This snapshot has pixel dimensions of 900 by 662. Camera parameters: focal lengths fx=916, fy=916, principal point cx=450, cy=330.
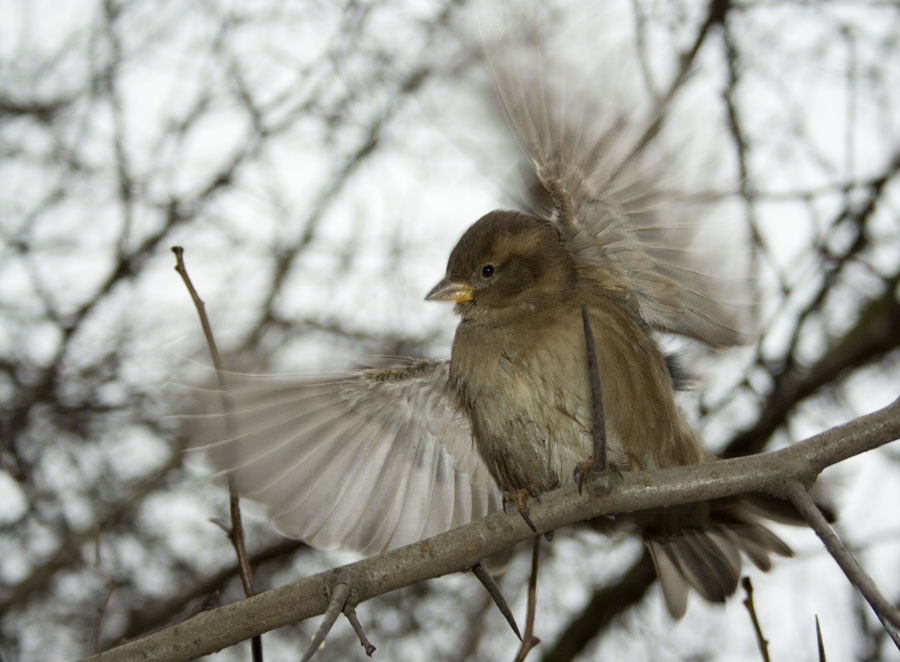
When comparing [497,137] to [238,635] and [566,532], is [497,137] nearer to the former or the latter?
[238,635]

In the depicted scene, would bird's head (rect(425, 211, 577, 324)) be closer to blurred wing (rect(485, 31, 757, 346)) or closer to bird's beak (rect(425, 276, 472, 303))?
bird's beak (rect(425, 276, 472, 303))

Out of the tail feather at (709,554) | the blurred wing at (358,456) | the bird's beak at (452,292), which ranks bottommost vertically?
the tail feather at (709,554)

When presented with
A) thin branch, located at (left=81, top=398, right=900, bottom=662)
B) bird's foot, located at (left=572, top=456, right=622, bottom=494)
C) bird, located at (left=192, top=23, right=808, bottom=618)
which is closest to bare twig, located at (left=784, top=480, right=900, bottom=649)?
thin branch, located at (left=81, top=398, right=900, bottom=662)

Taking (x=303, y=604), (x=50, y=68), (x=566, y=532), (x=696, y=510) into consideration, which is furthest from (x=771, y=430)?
(x=50, y=68)

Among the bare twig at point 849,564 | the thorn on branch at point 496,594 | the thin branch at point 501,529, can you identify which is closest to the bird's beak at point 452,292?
the thin branch at point 501,529

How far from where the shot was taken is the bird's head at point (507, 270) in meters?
3.69

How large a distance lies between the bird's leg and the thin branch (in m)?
0.06

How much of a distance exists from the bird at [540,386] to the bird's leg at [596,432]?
37.7 inches

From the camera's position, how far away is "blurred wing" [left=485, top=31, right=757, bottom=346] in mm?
3211

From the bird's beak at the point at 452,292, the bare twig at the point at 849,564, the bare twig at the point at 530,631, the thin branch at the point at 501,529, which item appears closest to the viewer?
the bare twig at the point at 849,564

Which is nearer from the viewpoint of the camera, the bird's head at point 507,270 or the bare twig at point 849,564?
the bare twig at point 849,564

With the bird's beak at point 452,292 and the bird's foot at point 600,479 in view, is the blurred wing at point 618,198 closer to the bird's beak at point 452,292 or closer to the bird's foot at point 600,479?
the bird's beak at point 452,292

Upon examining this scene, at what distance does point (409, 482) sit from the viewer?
4.22m

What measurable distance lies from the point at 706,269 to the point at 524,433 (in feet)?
3.00
